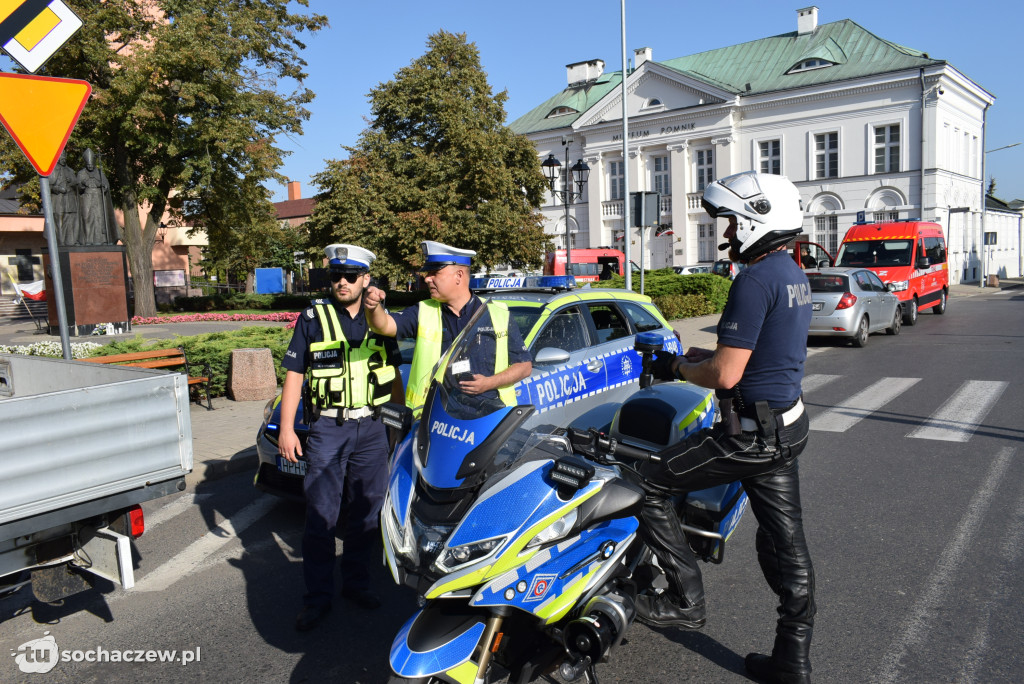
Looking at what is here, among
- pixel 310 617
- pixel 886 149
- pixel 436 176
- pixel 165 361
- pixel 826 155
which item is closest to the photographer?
pixel 310 617

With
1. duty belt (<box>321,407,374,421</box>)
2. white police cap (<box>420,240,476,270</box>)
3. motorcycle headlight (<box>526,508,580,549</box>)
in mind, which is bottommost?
motorcycle headlight (<box>526,508,580,549</box>)

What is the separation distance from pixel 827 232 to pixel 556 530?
46.3 meters

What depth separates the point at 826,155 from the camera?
44.5 meters

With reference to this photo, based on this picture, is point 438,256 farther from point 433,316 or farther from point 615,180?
point 615,180

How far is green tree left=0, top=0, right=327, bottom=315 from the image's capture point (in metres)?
23.6

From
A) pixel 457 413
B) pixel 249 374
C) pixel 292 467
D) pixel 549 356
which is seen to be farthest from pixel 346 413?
pixel 249 374

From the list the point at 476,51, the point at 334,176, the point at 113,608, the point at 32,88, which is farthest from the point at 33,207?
the point at 113,608

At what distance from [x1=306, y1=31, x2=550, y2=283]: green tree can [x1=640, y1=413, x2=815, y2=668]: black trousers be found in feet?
78.6

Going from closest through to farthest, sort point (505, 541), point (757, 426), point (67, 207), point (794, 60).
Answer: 1. point (505, 541)
2. point (757, 426)
3. point (67, 207)
4. point (794, 60)

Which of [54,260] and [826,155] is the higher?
[826,155]

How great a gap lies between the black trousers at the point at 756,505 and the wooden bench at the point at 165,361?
708 centimetres

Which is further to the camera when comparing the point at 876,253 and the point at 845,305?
the point at 876,253

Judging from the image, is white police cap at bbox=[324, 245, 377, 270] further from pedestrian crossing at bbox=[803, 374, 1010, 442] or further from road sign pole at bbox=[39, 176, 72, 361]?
pedestrian crossing at bbox=[803, 374, 1010, 442]

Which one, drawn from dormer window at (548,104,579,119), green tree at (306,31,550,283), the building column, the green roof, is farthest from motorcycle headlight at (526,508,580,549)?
dormer window at (548,104,579,119)
